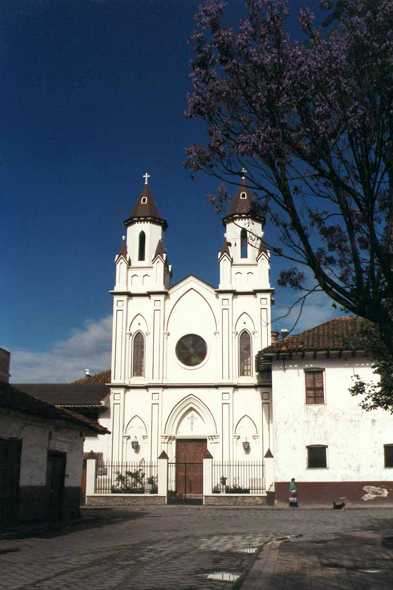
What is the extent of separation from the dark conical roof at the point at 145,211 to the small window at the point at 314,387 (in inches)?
543

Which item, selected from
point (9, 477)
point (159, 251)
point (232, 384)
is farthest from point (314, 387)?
point (9, 477)

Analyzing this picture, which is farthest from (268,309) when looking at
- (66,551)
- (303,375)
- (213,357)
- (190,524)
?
(66,551)

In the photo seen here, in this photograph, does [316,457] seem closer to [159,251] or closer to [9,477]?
[159,251]

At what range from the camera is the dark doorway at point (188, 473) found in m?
30.6

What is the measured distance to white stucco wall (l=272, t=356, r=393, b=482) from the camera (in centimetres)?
2641

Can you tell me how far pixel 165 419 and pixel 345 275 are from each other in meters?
24.5

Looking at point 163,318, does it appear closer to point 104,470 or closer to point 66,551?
point 104,470

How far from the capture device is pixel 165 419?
107 feet

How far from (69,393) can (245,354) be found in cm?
1000

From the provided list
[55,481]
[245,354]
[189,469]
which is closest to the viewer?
[55,481]

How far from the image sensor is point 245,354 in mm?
33406

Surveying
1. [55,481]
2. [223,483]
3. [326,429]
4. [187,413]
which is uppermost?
[187,413]

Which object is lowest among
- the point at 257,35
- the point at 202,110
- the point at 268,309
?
the point at 202,110

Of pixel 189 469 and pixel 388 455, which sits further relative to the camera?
pixel 189 469
